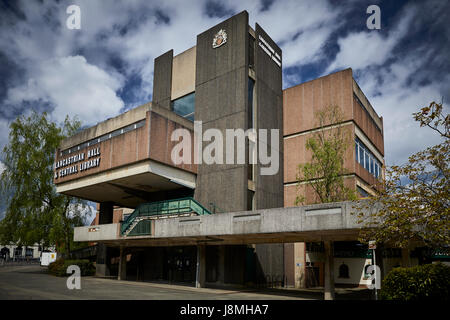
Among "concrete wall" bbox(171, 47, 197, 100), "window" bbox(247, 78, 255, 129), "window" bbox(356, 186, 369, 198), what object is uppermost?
"concrete wall" bbox(171, 47, 197, 100)

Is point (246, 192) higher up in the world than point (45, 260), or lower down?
higher up

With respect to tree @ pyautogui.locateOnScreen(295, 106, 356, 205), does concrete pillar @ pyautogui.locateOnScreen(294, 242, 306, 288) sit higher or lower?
lower

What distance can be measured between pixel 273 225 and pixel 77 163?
76.8ft

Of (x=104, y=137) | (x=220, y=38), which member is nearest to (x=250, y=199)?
(x=104, y=137)

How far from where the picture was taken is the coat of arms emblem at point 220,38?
36.7 m

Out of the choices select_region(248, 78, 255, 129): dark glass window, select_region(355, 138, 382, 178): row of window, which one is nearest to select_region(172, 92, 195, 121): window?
select_region(248, 78, 255, 129): dark glass window

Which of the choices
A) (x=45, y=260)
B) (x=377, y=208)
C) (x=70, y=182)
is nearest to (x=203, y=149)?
(x=70, y=182)

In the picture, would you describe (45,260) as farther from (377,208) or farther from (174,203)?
(377,208)

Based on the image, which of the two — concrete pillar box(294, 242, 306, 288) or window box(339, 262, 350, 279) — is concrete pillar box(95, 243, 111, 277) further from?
window box(339, 262, 350, 279)

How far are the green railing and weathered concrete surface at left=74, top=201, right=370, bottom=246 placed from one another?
2.56 meters

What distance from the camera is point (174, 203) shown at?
1247 inches

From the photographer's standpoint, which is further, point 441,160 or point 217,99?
point 217,99

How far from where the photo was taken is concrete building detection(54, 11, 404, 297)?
3173cm
